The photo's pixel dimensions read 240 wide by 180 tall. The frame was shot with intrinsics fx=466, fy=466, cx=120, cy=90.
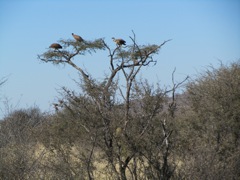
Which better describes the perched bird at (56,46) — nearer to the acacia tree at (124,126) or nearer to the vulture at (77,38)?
the vulture at (77,38)

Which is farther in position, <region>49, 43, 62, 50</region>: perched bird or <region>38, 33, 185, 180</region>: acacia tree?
<region>49, 43, 62, 50</region>: perched bird

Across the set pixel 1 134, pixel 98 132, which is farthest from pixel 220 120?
pixel 1 134

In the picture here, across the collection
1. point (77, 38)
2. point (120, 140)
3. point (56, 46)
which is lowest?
point (120, 140)

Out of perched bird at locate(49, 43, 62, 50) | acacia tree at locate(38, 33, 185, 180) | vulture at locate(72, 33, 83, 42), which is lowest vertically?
acacia tree at locate(38, 33, 185, 180)

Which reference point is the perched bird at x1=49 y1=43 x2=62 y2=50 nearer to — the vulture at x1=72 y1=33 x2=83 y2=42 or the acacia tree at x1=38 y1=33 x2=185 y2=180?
the vulture at x1=72 y1=33 x2=83 y2=42

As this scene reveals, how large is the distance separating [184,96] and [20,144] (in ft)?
20.1

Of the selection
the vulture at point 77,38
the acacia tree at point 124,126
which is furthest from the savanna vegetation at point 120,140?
the vulture at point 77,38

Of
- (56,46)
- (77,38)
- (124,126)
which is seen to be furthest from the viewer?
(77,38)

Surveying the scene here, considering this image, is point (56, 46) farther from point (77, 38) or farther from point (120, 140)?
point (120, 140)

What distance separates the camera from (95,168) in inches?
343

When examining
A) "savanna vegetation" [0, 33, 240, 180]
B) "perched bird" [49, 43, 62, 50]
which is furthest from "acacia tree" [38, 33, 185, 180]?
"perched bird" [49, 43, 62, 50]

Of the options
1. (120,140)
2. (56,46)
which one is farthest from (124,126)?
(56,46)

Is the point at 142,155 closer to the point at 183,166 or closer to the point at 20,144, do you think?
the point at 183,166

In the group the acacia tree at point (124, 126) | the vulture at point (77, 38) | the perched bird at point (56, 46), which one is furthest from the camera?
the vulture at point (77, 38)
